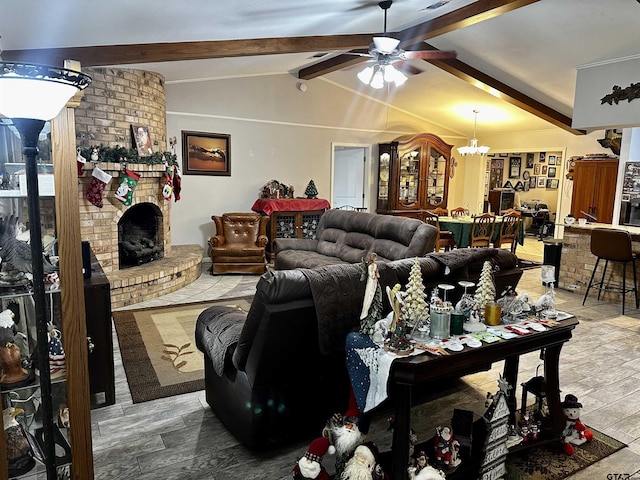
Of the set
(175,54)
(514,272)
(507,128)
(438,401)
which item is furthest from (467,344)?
(507,128)

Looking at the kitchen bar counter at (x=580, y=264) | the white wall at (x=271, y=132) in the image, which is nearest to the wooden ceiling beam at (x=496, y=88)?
the kitchen bar counter at (x=580, y=264)

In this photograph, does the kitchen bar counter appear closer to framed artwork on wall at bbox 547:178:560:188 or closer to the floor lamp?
the floor lamp

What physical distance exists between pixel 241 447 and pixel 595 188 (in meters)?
7.40

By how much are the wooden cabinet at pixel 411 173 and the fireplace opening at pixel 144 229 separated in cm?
431

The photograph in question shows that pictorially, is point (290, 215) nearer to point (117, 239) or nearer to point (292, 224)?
point (292, 224)

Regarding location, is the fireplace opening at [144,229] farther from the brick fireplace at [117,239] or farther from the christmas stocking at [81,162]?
the christmas stocking at [81,162]

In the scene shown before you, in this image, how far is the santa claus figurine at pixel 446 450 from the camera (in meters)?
2.00

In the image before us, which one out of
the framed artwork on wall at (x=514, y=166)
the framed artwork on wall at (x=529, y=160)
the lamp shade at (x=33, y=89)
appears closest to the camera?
the lamp shade at (x=33, y=89)

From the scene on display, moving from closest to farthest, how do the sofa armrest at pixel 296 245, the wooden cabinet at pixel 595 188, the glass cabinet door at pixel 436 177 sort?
the sofa armrest at pixel 296 245, the wooden cabinet at pixel 595 188, the glass cabinet door at pixel 436 177

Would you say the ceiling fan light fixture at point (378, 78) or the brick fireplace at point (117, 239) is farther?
A: the brick fireplace at point (117, 239)

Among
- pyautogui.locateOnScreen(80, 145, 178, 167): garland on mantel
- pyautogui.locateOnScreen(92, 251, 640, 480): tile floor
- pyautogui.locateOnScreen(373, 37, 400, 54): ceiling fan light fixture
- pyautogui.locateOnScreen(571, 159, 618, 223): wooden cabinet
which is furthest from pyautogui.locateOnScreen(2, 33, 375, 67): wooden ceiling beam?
pyautogui.locateOnScreen(571, 159, 618, 223): wooden cabinet

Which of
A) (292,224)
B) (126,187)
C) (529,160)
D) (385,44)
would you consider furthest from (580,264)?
(529,160)

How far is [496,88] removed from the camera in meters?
6.36

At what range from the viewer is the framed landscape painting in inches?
261
